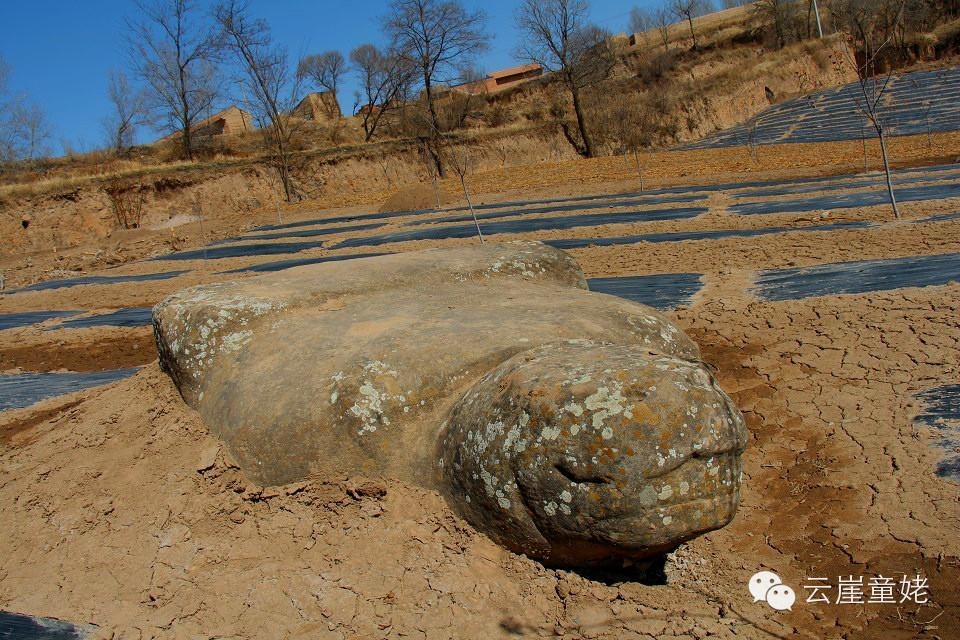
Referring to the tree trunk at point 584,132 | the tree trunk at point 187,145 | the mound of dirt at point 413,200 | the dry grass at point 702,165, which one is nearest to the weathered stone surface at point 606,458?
the dry grass at point 702,165

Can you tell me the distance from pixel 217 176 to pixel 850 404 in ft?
105

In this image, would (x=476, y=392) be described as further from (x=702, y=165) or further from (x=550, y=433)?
(x=702, y=165)

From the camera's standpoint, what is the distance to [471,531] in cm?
358

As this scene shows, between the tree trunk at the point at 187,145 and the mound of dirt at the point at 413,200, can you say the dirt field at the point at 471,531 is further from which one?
the tree trunk at the point at 187,145

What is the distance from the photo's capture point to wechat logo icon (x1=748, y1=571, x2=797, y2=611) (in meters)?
3.28

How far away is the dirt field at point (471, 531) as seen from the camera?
3178mm

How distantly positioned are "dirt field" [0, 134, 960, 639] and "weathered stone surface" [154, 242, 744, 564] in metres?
0.24

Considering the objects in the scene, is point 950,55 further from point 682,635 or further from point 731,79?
point 682,635

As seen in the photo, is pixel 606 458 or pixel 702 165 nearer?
pixel 606 458

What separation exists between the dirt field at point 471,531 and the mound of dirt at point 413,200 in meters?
17.8

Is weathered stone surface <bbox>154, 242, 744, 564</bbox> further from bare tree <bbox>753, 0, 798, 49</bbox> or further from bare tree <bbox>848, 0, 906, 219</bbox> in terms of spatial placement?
bare tree <bbox>753, 0, 798, 49</bbox>

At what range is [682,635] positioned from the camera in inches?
119

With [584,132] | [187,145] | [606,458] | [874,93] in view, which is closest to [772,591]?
[606,458]

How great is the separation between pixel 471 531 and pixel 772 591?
1.52 metres
